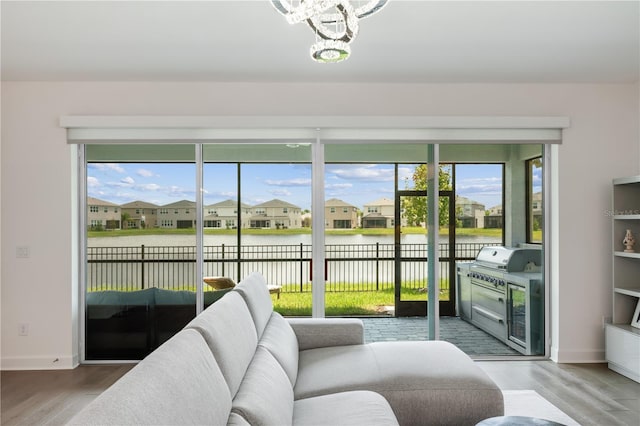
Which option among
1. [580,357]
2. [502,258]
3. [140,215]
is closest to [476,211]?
[502,258]

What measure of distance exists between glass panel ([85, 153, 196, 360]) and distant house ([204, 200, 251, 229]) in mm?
151

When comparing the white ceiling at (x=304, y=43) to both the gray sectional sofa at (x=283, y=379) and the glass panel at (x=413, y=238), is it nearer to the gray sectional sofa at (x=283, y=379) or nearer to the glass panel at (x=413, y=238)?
the glass panel at (x=413, y=238)

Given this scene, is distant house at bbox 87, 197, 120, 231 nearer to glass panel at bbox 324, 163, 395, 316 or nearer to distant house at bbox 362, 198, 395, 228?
glass panel at bbox 324, 163, 395, 316

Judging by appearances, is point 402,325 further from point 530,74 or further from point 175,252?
point 530,74

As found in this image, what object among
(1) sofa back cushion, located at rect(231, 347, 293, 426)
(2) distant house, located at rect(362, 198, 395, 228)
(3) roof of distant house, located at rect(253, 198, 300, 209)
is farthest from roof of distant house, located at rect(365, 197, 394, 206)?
(1) sofa back cushion, located at rect(231, 347, 293, 426)

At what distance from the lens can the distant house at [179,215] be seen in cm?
409

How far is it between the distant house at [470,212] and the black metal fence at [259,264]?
0.20m

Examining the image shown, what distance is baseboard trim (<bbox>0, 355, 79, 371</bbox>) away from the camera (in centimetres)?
387

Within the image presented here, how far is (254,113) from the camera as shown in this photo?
4.00m

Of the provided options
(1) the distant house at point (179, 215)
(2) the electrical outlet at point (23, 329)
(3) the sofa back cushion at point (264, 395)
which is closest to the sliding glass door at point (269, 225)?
(1) the distant house at point (179, 215)

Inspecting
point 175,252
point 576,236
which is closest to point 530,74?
point 576,236

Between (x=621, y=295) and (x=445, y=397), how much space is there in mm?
2558

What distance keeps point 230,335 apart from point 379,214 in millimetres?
2496

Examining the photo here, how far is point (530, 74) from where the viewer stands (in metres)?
3.78
